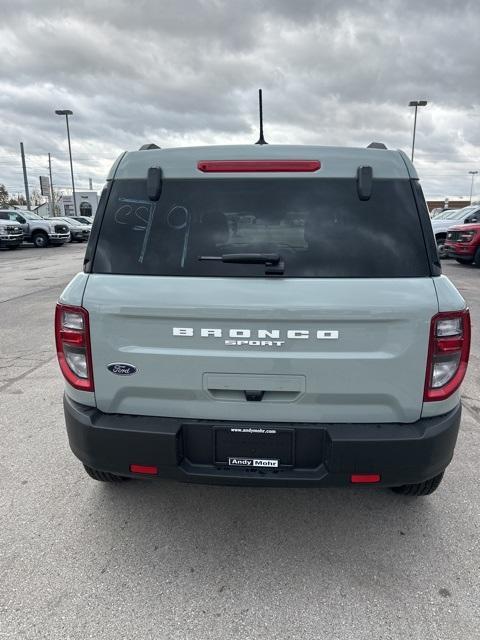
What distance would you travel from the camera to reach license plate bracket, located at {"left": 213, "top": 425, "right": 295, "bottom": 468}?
2.15 m

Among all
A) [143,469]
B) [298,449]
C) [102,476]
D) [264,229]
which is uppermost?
[264,229]

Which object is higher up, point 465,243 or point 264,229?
point 264,229

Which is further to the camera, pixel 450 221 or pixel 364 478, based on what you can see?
pixel 450 221

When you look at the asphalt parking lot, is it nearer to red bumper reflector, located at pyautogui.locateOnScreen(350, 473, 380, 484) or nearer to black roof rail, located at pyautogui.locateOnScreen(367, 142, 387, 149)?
red bumper reflector, located at pyautogui.locateOnScreen(350, 473, 380, 484)

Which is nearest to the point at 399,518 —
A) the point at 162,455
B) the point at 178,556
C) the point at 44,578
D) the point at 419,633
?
the point at 419,633

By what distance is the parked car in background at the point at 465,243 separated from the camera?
14.9m

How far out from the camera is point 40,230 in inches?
1048

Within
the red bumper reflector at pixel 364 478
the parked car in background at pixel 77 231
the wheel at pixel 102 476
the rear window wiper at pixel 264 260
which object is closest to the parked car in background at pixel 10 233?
the parked car in background at pixel 77 231

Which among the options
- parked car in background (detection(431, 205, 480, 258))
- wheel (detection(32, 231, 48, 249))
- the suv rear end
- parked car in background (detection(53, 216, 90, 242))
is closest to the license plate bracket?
the suv rear end

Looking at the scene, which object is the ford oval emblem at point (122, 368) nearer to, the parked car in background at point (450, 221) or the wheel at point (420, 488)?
the wheel at point (420, 488)

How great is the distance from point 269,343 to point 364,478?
0.78m

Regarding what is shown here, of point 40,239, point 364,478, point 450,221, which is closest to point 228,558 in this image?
point 364,478

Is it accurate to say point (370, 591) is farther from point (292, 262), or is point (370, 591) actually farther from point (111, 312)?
point (111, 312)

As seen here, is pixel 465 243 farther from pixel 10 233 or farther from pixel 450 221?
pixel 10 233
